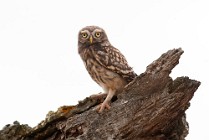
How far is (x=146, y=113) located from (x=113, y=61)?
5.89ft

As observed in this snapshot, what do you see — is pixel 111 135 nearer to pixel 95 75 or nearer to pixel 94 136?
pixel 94 136

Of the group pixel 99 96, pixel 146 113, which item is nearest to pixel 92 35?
pixel 99 96

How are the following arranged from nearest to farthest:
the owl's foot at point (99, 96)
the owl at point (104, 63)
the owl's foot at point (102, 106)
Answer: the owl's foot at point (102, 106)
the owl at point (104, 63)
the owl's foot at point (99, 96)

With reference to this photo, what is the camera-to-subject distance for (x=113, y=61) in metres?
13.2

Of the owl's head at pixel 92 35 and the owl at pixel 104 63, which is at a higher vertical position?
the owl's head at pixel 92 35

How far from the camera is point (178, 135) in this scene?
12445 mm

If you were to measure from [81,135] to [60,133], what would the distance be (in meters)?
0.67

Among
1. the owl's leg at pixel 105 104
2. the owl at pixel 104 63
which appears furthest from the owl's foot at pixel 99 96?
the owl's leg at pixel 105 104

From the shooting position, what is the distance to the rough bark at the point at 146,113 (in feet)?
38.9

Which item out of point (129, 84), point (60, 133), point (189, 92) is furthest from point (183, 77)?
point (60, 133)

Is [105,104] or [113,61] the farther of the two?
[113,61]

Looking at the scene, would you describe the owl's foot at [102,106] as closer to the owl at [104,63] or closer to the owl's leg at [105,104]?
the owl's leg at [105,104]

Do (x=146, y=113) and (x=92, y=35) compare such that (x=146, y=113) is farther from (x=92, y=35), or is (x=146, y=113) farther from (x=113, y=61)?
(x=92, y=35)

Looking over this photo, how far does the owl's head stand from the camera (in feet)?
44.7
